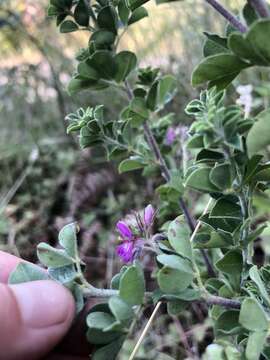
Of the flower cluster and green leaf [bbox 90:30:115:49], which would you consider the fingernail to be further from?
green leaf [bbox 90:30:115:49]

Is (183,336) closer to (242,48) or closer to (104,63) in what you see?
(104,63)

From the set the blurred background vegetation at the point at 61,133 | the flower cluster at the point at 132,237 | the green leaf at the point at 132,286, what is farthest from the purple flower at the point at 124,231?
the blurred background vegetation at the point at 61,133

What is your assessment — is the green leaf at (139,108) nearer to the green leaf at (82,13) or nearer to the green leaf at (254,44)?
the green leaf at (82,13)

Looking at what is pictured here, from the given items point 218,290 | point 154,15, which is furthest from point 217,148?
point 154,15

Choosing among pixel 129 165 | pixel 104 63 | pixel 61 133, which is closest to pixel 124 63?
pixel 104 63

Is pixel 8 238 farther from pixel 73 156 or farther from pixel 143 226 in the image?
pixel 143 226

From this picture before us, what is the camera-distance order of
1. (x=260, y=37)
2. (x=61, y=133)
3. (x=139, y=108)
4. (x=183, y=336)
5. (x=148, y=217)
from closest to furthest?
(x=260, y=37)
(x=148, y=217)
(x=139, y=108)
(x=183, y=336)
(x=61, y=133)
